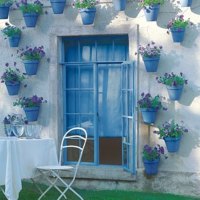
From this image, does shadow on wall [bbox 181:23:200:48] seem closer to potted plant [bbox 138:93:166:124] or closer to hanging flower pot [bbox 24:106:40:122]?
potted plant [bbox 138:93:166:124]

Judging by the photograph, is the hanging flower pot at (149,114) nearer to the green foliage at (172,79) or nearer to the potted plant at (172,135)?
the potted plant at (172,135)

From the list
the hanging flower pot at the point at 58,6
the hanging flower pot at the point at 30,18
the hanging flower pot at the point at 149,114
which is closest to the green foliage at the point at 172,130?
the hanging flower pot at the point at 149,114

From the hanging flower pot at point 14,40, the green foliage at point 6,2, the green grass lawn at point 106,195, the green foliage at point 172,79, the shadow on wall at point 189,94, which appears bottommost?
the green grass lawn at point 106,195

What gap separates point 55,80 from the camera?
896 cm

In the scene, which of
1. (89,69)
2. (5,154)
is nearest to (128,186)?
(89,69)

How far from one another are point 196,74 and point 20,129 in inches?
99.1

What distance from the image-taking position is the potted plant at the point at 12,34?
29.6ft

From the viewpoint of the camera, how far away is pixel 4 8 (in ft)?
29.7

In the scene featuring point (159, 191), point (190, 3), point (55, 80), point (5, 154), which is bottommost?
point (159, 191)

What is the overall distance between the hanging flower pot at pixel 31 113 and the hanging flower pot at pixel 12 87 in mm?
349

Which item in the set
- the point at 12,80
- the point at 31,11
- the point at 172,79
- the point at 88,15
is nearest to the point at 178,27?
the point at 172,79

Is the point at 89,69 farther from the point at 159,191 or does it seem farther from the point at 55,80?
the point at 159,191

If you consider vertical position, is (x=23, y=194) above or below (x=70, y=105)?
below

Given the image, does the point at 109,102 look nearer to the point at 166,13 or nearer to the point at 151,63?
the point at 151,63
